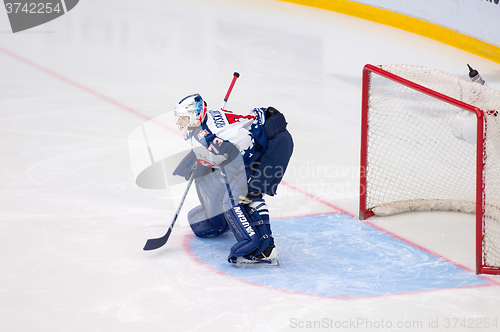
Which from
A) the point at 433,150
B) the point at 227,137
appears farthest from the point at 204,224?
the point at 433,150

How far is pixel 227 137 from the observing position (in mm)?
3137

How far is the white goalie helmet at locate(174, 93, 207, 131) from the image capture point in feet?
10.1

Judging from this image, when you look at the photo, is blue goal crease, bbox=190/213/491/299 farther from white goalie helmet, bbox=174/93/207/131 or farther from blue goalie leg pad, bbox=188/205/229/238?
white goalie helmet, bbox=174/93/207/131

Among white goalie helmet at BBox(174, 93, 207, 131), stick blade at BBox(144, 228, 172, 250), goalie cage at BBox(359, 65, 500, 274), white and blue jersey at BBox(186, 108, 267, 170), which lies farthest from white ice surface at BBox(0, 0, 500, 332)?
white goalie helmet at BBox(174, 93, 207, 131)

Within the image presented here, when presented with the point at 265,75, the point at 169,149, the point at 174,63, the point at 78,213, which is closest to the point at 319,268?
the point at 78,213

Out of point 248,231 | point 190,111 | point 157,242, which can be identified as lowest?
point 157,242

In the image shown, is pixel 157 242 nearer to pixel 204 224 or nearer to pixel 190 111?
pixel 204 224

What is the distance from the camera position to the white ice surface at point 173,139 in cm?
290

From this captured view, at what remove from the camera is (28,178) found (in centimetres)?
439

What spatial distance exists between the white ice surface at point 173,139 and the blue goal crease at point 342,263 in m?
0.10

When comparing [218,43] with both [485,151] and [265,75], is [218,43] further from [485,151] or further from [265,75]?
[485,151]

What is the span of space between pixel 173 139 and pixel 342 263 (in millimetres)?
2331

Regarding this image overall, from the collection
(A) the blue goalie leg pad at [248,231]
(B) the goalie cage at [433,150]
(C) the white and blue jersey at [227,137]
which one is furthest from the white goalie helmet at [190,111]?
(B) the goalie cage at [433,150]

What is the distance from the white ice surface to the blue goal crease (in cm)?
10
